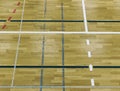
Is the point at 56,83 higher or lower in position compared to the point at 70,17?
lower

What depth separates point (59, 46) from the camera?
6.21 metres

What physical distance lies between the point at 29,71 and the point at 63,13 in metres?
2.34

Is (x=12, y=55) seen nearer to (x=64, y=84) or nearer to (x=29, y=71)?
(x=29, y=71)

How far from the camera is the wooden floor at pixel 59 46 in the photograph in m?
5.53

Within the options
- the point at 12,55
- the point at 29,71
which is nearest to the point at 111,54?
the point at 29,71

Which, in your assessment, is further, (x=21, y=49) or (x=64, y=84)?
(x=21, y=49)

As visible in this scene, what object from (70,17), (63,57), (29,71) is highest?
(70,17)

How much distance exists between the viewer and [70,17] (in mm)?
7074

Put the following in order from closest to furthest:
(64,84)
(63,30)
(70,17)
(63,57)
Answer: (64,84), (63,57), (63,30), (70,17)

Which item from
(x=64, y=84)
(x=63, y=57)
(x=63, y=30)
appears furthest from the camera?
(x=63, y=30)

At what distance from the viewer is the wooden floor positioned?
5.53 meters

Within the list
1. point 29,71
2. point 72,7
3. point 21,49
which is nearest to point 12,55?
point 21,49

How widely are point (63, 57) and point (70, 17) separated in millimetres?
1575

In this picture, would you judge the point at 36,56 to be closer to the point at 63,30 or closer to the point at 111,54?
the point at 63,30
